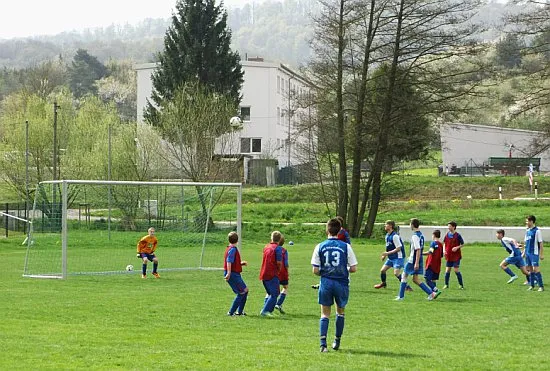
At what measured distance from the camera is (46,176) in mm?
57438

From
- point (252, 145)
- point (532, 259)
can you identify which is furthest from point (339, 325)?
point (252, 145)

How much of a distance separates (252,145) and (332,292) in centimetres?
7471

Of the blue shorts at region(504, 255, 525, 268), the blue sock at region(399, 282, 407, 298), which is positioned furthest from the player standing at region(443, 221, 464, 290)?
the blue sock at region(399, 282, 407, 298)

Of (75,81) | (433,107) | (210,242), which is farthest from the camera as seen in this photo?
(75,81)

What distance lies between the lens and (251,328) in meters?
17.0

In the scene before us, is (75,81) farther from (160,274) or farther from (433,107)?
(160,274)

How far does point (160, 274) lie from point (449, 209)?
3401 centimetres

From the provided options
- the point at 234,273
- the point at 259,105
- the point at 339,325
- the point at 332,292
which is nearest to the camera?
the point at 332,292

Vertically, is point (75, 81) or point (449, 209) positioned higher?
point (75, 81)

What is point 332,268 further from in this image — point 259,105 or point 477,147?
point 477,147

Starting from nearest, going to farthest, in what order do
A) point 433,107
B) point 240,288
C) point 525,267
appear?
point 240,288, point 525,267, point 433,107

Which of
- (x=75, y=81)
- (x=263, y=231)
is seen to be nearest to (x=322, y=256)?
(x=263, y=231)

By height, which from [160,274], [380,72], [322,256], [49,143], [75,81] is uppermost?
[75,81]

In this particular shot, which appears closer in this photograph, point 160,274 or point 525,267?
point 525,267
